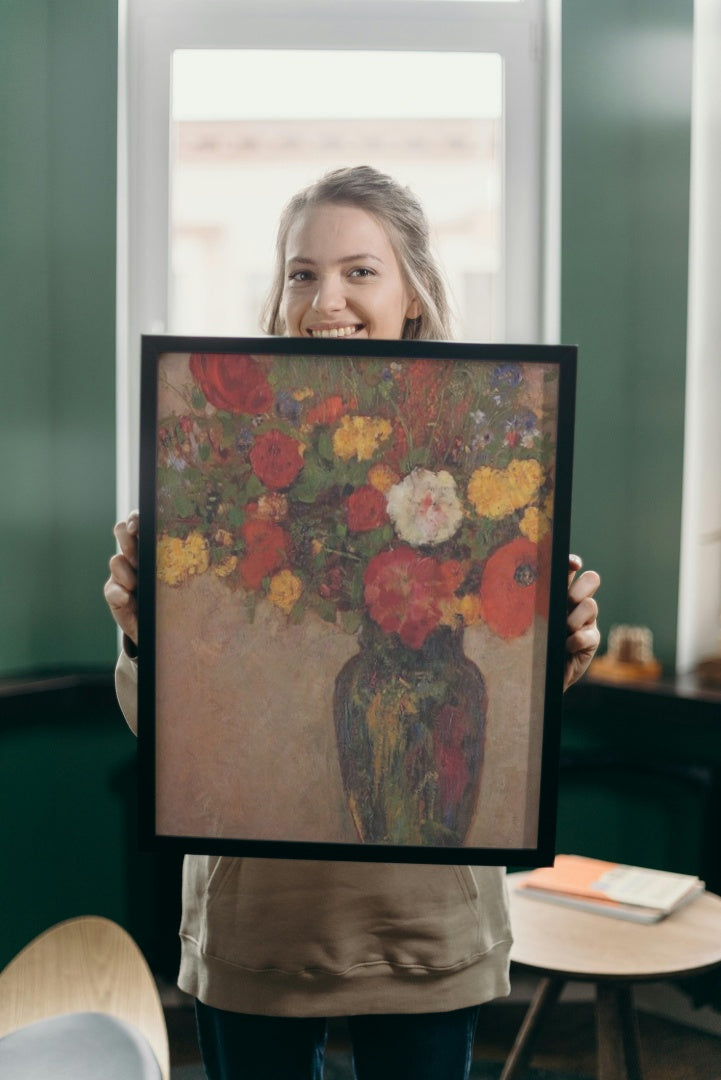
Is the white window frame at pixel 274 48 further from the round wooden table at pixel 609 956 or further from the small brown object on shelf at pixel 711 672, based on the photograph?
the round wooden table at pixel 609 956

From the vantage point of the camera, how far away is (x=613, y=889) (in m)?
1.93

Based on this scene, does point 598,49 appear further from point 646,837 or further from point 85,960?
point 85,960

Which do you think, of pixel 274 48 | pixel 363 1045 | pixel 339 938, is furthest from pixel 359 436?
pixel 274 48

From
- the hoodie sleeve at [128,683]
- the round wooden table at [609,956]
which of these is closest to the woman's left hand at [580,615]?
the hoodie sleeve at [128,683]

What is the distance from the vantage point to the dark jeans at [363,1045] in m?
1.06

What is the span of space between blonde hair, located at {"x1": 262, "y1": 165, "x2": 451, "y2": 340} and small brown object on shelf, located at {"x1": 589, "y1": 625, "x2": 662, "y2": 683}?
1.48 metres

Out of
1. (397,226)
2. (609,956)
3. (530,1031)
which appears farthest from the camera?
(530,1031)

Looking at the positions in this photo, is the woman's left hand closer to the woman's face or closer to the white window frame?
the woman's face

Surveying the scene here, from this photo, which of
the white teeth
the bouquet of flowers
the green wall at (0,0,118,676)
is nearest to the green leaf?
the bouquet of flowers

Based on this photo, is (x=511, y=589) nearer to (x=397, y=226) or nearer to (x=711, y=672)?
(x=397, y=226)

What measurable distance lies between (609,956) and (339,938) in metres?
0.81

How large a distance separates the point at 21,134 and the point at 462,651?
2058 millimetres

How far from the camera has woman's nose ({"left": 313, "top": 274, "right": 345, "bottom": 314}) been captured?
1126 mm

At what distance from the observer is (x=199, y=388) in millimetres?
956
